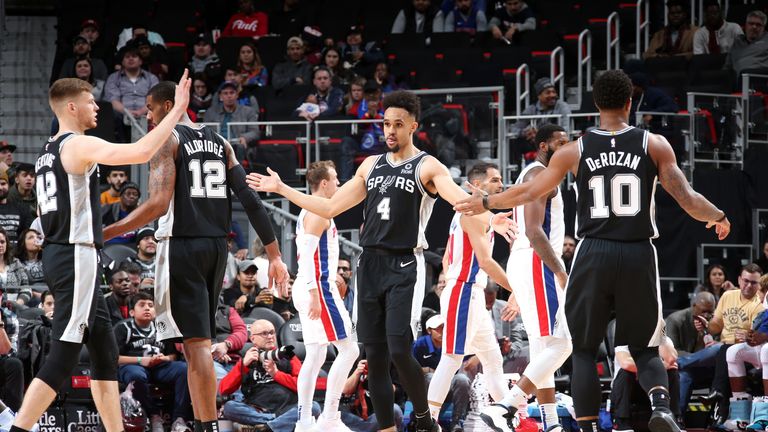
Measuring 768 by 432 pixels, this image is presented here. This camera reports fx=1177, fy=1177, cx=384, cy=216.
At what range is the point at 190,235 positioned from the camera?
24.4 feet

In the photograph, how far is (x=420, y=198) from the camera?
796 centimetres

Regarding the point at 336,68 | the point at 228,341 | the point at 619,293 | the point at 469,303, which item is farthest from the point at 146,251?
Result: the point at 619,293

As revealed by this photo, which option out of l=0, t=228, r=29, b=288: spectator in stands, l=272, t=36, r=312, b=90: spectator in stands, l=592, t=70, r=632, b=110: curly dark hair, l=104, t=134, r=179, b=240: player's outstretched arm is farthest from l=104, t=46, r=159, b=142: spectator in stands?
l=592, t=70, r=632, b=110: curly dark hair

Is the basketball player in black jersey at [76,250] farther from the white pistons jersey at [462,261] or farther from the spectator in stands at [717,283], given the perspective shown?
the spectator in stands at [717,283]

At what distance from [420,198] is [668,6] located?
10.6 metres

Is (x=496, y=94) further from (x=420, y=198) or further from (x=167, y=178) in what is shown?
(x=167, y=178)

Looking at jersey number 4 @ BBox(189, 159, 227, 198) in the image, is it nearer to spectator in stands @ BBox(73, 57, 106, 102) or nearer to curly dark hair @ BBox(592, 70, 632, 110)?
curly dark hair @ BBox(592, 70, 632, 110)

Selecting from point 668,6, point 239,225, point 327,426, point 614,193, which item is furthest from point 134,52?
point 614,193

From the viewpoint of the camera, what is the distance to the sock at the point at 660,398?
6.59 meters

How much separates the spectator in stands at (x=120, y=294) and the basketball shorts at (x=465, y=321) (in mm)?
3321

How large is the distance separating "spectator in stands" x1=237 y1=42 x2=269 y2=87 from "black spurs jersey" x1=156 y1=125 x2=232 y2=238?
1002 centimetres

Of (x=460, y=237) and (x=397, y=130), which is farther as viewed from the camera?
(x=460, y=237)

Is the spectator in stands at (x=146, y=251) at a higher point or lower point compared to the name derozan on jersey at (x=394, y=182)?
lower

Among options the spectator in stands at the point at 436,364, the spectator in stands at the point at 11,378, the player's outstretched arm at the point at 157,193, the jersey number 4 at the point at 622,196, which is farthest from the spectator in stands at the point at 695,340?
the player's outstretched arm at the point at 157,193
